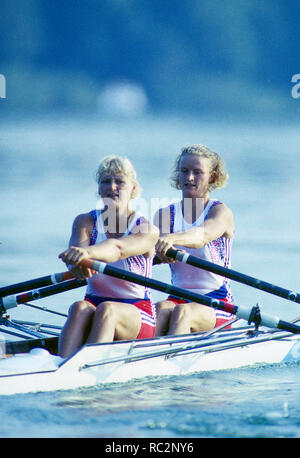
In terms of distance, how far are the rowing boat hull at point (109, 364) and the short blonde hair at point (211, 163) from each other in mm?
1358

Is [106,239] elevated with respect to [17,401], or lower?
elevated

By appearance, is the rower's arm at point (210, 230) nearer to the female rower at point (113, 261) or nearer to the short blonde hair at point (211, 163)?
the short blonde hair at point (211, 163)

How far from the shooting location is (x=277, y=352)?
19.8 ft

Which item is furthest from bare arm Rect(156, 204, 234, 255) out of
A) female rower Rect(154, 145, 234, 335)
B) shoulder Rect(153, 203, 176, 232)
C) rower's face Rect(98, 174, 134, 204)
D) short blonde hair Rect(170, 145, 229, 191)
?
rower's face Rect(98, 174, 134, 204)

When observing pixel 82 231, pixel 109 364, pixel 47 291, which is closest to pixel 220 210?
pixel 82 231

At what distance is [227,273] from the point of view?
17.4 feet

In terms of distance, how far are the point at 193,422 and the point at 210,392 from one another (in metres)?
0.90

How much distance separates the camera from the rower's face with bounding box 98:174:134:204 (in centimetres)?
478

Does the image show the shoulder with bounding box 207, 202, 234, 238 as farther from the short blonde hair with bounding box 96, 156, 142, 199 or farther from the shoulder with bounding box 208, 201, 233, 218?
the short blonde hair with bounding box 96, 156, 142, 199

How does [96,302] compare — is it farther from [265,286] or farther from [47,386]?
[265,286]

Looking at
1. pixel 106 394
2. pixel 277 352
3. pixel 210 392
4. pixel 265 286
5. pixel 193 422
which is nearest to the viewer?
pixel 193 422

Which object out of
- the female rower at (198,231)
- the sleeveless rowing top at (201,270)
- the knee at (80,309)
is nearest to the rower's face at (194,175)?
the female rower at (198,231)

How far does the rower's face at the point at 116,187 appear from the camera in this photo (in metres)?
4.78

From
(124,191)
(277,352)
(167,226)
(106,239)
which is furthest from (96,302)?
(277,352)
